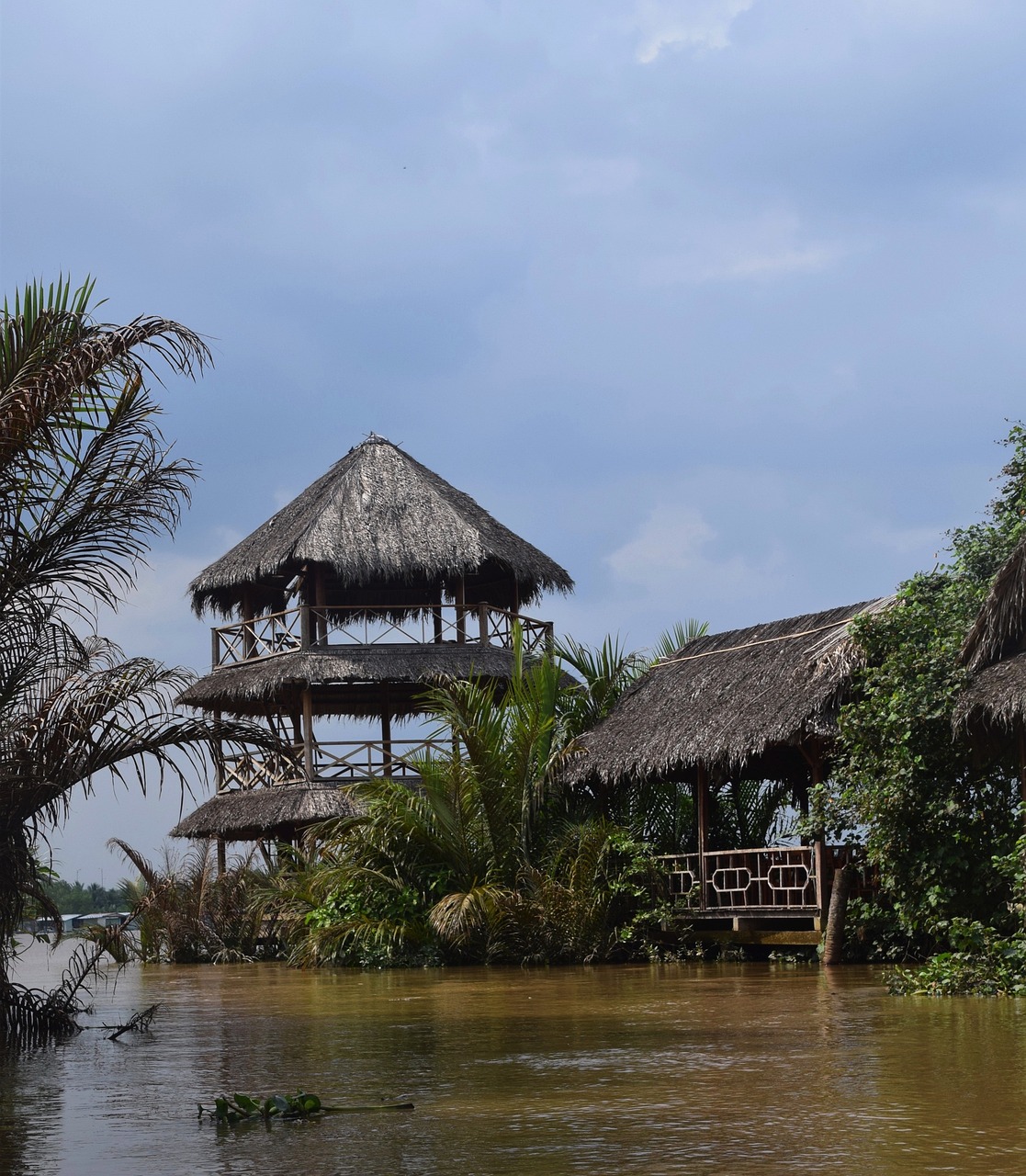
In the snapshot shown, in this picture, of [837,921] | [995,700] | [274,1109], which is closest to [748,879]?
[837,921]

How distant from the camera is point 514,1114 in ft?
16.8

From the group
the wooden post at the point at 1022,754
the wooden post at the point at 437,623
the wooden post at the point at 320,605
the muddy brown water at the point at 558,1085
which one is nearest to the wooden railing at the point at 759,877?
the wooden post at the point at 1022,754

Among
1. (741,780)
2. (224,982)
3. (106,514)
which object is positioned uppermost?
(106,514)

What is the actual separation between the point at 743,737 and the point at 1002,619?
365cm

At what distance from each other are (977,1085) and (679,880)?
10.8 meters

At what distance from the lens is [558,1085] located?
583cm

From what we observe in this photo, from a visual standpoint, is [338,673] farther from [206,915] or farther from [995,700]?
[995,700]

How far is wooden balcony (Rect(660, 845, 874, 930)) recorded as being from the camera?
46.2 ft

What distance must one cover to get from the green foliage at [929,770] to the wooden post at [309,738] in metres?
9.39

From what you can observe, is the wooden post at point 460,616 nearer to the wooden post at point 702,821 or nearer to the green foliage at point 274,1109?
the wooden post at point 702,821

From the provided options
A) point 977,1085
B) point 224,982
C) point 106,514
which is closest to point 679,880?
point 224,982

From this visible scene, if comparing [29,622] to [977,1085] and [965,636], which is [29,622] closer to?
[977,1085]

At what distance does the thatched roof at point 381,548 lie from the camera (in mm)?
21141

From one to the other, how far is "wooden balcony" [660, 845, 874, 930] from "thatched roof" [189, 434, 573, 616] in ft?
21.1
